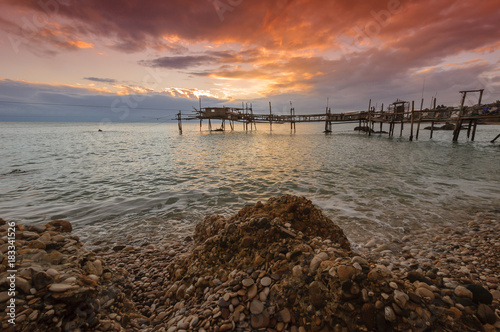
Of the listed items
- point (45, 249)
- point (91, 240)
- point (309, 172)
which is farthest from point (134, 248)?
point (309, 172)

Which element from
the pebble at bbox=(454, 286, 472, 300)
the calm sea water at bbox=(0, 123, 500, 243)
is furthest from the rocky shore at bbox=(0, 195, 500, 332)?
the calm sea water at bbox=(0, 123, 500, 243)

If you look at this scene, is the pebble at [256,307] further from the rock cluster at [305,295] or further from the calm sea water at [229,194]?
the calm sea water at [229,194]

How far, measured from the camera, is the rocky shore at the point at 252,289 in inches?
87.8

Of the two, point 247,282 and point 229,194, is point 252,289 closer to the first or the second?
point 247,282

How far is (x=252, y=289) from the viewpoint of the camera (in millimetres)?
2752

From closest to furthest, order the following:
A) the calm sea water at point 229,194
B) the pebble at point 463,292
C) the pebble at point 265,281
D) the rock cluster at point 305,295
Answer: the rock cluster at point 305,295
the pebble at point 463,292
the pebble at point 265,281
the calm sea water at point 229,194

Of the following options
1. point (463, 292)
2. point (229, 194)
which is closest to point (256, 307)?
point (463, 292)

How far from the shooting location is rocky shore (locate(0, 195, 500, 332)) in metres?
2.23

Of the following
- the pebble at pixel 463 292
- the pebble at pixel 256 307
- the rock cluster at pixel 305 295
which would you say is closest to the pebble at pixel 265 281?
the rock cluster at pixel 305 295

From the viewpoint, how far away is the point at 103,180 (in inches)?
498

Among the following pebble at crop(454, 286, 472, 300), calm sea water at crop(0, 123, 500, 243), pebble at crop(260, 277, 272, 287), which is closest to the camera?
pebble at crop(454, 286, 472, 300)

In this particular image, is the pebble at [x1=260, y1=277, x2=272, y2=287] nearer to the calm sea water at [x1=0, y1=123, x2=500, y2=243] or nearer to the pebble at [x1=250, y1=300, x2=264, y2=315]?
the pebble at [x1=250, y1=300, x2=264, y2=315]

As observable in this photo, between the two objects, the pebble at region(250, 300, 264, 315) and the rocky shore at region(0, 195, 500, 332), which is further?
the pebble at region(250, 300, 264, 315)

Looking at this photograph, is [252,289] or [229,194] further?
[229,194]
